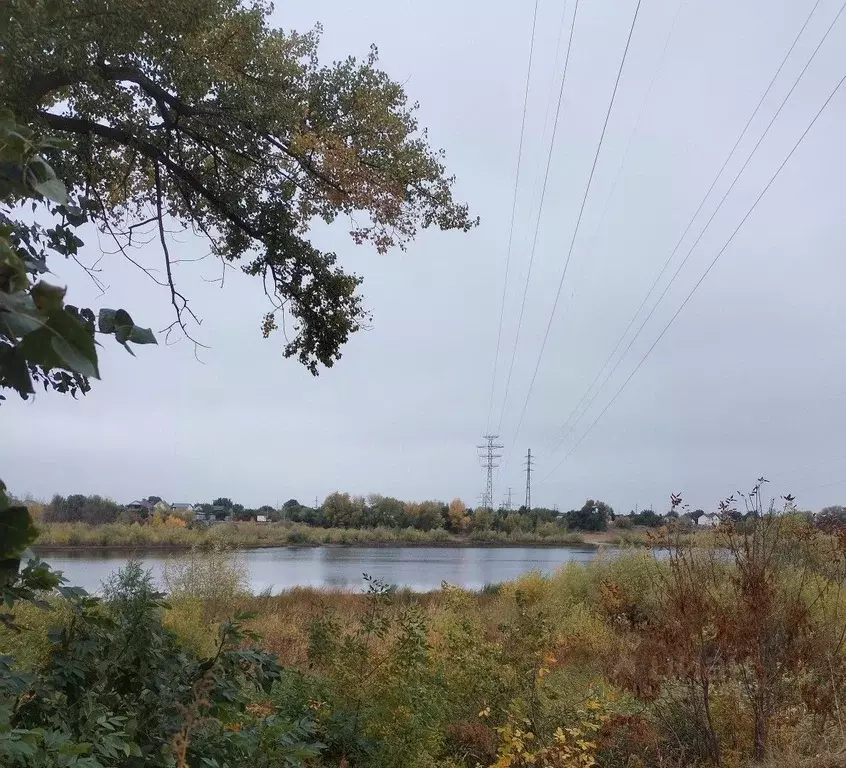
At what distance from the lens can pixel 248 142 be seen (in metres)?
6.96

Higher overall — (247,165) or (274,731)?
(247,165)

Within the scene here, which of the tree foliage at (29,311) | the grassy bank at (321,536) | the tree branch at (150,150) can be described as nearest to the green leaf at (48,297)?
the tree foliage at (29,311)

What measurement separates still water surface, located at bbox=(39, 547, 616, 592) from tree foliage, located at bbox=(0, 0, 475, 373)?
10497mm

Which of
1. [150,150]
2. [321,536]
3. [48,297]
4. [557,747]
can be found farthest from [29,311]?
[321,536]

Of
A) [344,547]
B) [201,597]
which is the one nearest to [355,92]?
[201,597]

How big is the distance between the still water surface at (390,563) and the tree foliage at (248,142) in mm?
10497

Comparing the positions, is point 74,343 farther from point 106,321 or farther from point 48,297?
point 106,321

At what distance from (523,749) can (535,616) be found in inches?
47.2

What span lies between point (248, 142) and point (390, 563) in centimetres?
2675

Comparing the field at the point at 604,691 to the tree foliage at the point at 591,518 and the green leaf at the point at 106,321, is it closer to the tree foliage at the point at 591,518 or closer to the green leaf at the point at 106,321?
the green leaf at the point at 106,321

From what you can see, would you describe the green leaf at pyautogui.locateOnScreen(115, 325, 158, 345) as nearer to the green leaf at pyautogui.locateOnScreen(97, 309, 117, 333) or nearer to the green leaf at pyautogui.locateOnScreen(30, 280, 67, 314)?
the green leaf at pyautogui.locateOnScreen(97, 309, 117, 333)

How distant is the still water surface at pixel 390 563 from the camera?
68.7 feet

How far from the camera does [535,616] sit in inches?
241

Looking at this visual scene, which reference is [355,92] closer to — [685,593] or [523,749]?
[685,593]
